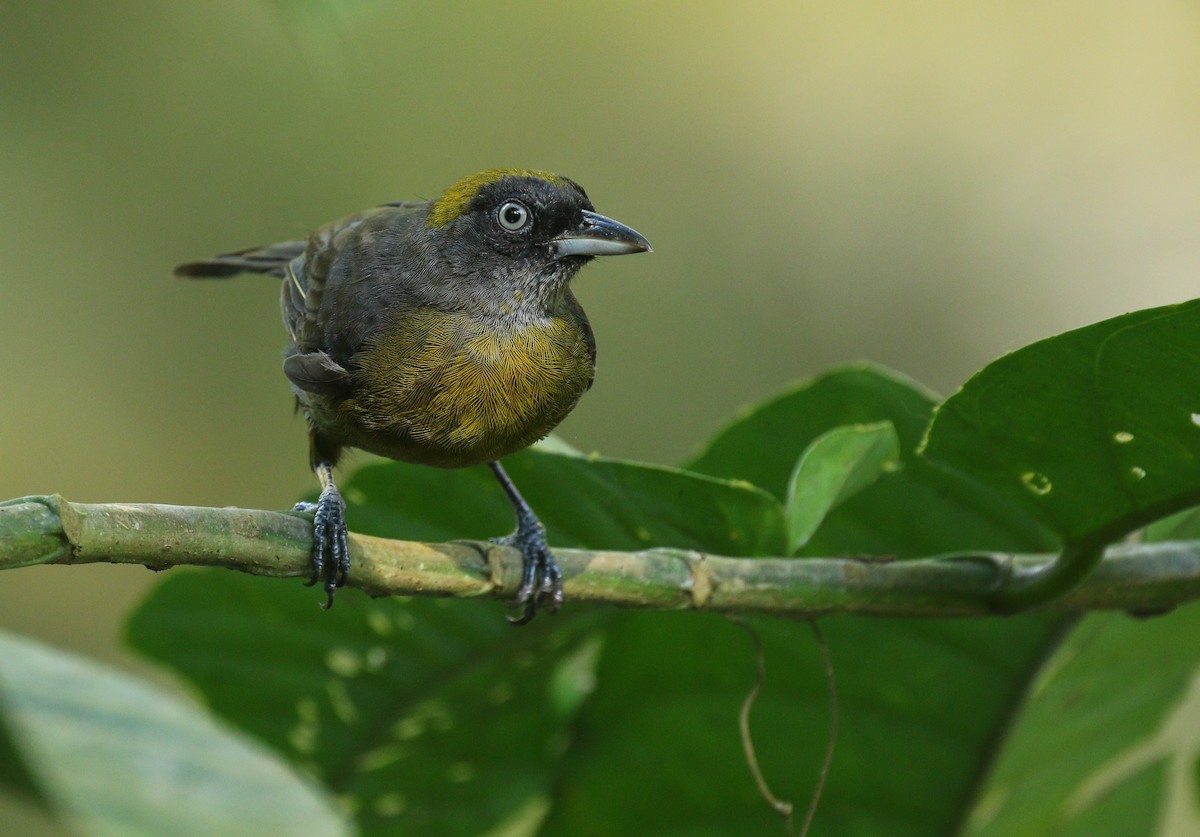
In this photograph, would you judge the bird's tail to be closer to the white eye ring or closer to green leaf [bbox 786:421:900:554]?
the white eye ring

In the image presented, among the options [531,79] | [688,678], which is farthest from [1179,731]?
[531,79]

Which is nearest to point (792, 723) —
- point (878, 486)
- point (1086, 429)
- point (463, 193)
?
point (878, 486)

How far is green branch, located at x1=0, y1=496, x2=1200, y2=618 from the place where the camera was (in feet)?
6.28

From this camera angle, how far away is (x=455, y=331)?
107 inches

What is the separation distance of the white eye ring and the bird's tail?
2.33 feet

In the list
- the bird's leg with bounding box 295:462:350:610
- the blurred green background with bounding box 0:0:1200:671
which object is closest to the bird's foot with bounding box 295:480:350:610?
the bird's leg with bounding box 295:462:350:610

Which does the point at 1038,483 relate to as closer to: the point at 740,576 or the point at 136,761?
the point at 740,576

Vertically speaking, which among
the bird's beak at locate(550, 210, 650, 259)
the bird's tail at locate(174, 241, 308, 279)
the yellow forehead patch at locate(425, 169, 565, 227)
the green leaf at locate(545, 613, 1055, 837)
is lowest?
the green leaf at locate(545, 613, 1055, 837)

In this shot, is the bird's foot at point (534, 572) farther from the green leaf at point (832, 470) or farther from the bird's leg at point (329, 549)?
the green leaf at point (832, 470)

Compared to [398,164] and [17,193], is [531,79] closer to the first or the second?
[398,164]

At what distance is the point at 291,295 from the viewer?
10.5ft

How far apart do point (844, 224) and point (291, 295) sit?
7493 mm

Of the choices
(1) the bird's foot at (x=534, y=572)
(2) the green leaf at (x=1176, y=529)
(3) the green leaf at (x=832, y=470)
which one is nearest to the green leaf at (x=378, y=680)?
(1) the bird's foot at (x=534, y=572)

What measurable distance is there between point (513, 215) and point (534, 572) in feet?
3.40
